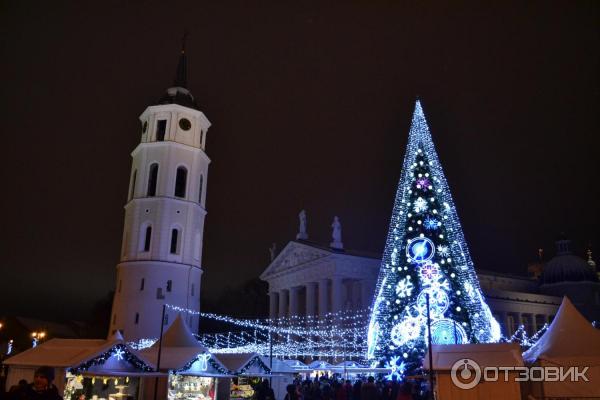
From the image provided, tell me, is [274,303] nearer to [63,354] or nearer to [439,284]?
[439,284]

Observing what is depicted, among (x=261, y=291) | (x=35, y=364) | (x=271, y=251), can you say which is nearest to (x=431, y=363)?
(x=35, y=364)

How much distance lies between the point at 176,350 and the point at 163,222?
24.4 m

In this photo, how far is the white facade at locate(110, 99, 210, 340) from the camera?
139ft

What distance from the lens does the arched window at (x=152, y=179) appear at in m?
45.8

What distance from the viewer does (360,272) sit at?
2050 inches

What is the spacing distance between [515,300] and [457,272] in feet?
165

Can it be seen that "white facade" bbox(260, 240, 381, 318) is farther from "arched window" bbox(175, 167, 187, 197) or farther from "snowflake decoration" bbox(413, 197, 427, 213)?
"snowflake decoration" bbox(413, 197, 427, 213)

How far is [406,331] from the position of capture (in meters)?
23.6

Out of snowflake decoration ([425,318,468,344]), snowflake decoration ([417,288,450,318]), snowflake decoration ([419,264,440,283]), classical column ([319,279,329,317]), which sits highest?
classical column ([319,279,329,317])

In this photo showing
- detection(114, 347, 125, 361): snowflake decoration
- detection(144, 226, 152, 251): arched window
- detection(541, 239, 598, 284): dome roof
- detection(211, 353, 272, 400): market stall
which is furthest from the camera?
detection(541, 239, 598, 284): dome roof

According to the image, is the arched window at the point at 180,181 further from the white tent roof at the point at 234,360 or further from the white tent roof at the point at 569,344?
the white tent roof at the point at 569,344

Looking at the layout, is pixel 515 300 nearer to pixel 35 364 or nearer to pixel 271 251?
pixel 271 251

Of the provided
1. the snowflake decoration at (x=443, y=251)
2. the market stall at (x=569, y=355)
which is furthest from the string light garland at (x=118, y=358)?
the snowflake decoration at (x=443, y=251)

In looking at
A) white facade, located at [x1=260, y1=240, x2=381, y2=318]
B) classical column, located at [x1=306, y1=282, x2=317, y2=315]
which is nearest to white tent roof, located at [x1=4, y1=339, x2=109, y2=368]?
white facade, located at [x1=260, y1=240, x2=381, y2=318]
